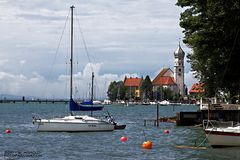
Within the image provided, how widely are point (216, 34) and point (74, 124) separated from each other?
1808cm

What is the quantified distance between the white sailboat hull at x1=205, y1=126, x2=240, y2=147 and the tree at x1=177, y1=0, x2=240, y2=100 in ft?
53.4

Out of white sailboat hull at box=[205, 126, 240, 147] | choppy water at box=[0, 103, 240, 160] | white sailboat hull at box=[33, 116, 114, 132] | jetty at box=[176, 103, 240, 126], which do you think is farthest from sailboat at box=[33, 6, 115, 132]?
white sailboat hull at box=[205, 126, 240, 147]

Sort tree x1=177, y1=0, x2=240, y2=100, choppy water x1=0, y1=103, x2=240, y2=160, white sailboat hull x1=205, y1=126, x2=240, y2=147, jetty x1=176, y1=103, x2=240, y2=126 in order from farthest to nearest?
1. jetty x1=176, y1=103, x2=240, y2=126
2. tree x1=177, y1=0, x2=240, y2=100
3. white sailboat hull x1=205, y1=126, x2=240, y2=147
4. choppy water x1=0, y1=103, x2=240, y2=160

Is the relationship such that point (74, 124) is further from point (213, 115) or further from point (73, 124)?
point (213, 115)

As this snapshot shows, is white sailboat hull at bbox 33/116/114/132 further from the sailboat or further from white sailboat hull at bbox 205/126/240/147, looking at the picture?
white sailboat hull at bbox 205/126/240/147

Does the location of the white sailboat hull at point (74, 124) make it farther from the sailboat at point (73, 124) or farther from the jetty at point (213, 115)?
the jetty at point (213, 115)

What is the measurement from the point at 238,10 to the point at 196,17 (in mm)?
6218

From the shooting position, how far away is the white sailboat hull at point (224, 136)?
4178 centimetres

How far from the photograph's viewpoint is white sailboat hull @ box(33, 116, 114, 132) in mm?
60419

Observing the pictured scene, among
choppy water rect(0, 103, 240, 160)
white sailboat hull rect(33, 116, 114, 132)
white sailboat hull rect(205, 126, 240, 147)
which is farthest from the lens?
white sailboat hull rect(33, 116, 114, 132)

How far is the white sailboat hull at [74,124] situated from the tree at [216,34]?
1366 centimetres

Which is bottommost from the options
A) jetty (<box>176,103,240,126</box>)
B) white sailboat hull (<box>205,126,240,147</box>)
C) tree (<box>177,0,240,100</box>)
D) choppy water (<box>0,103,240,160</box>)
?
choppy water (<box>0,103,240,160</box>)

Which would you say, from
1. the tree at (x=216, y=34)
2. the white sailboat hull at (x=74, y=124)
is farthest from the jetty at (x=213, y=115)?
the white sailboat hull at (x=74, y=124)

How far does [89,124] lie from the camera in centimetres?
6062
